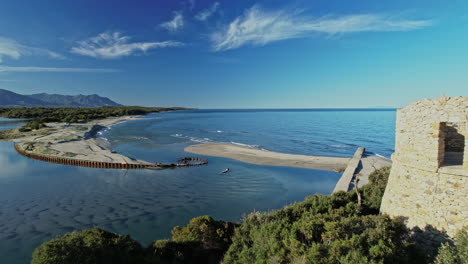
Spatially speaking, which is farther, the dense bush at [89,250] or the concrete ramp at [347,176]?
the concrete ramp at [347,176]

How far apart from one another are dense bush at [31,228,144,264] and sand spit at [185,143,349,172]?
26.8m

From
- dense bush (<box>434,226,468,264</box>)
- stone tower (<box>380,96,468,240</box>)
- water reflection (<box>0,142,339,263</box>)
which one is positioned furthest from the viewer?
water reflection (<box>0,142,339,263</box>)

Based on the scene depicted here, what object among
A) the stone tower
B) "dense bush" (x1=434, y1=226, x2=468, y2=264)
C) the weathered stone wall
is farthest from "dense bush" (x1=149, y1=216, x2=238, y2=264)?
the weathered stone wall

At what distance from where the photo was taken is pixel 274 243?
945cm

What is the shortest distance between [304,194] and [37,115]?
453 feet

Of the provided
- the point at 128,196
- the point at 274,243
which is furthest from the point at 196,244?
the point at 128,196

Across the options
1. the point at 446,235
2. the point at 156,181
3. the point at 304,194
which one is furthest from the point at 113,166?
the point at 446,235

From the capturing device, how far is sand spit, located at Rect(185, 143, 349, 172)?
3441 cm

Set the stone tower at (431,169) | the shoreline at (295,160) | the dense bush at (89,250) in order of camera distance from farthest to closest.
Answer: the shoreline at (295,160) < the stone tower at (431,169) < the dense bush at (89,250)

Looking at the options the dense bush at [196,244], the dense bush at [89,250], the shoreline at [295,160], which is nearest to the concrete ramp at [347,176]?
the shoreline at [295,160]

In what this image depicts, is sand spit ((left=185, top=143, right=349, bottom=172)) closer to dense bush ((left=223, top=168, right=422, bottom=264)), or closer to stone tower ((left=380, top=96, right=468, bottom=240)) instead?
dense bush ((left=223, top=168, right=422, bottom=264))

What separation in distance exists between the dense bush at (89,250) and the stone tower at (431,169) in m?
11.2

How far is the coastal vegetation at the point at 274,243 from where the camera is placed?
26.6 ft

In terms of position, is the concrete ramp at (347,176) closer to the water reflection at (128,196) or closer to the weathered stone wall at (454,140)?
the water reflection at (128,196)
